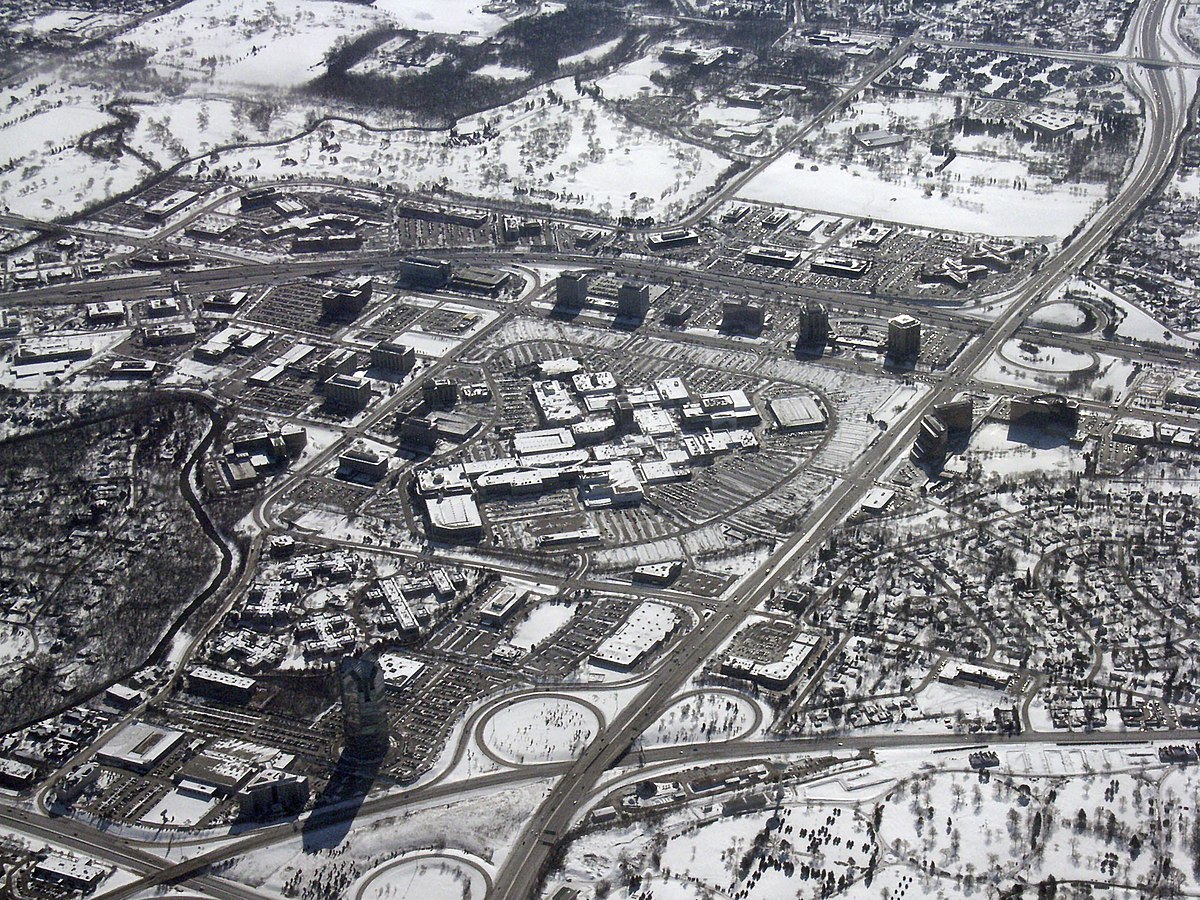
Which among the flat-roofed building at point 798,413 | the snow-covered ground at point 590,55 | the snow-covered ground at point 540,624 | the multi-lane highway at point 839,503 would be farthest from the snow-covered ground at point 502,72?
the snow-covered ground at point 540,624

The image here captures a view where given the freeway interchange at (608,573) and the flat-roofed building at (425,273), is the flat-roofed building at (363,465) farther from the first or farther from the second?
the flat-roofed building at (425,273)

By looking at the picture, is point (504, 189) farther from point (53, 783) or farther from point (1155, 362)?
point (53, 783)

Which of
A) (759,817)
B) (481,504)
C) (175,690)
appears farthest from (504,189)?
(759,817)

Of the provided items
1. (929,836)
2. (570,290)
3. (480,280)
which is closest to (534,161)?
(480,280)

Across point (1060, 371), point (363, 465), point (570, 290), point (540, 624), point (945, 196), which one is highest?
point (540, 624)

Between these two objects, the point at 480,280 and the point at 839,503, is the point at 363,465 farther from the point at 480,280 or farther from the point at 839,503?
the point at 480,280

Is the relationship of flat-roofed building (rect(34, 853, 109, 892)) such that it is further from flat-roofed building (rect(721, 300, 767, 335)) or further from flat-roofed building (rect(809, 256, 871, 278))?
flat-roofed building (rect(809, 256, 871, 278))

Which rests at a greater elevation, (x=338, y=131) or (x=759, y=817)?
(x=759, y=817)

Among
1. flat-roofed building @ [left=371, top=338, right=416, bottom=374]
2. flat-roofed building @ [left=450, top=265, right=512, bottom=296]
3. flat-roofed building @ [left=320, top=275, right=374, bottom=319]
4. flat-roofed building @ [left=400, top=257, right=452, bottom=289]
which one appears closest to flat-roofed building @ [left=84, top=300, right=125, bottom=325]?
flat-roofed building @ [left=320, top=275, right=374, bottom=319]

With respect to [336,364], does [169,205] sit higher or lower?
lower
